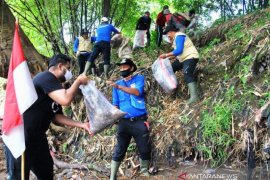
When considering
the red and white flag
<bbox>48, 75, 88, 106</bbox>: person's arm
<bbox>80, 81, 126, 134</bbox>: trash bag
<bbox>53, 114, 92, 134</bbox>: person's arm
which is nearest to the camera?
<bbox>48, 75, 88, 106</bbox>: person's arm

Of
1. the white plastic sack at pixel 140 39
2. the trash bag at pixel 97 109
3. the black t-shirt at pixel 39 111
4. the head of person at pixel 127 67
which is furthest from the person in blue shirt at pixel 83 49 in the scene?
the black t-shirt at pixel 39 111

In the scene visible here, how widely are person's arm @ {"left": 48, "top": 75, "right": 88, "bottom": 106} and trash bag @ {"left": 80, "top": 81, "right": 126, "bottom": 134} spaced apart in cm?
78

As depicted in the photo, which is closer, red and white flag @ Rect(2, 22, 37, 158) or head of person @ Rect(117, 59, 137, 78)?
red and white flag @ Rect(2, 22, 37, 158)

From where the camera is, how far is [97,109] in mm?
4758

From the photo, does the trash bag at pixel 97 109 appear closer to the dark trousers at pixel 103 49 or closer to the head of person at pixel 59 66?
the head of person at pixel 59 66

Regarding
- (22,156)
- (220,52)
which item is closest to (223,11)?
(220,52)

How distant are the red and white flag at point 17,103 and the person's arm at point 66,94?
0.25 meters

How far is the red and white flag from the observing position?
3875 millimetres

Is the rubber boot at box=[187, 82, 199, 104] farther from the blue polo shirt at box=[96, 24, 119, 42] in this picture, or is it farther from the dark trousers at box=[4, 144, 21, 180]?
the dark trousers at box=[4, 144, 21, 180]

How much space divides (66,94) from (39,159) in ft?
3.11

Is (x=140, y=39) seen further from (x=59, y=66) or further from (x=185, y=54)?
(x=59, y=66)

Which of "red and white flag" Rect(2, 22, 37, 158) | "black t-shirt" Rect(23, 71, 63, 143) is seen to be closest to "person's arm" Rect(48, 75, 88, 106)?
"black t-shirt" Rect(23, 71, 63, 143)

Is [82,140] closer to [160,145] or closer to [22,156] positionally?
[160,145]

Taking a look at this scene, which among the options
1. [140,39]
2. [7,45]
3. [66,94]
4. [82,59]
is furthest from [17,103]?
[140,39]
